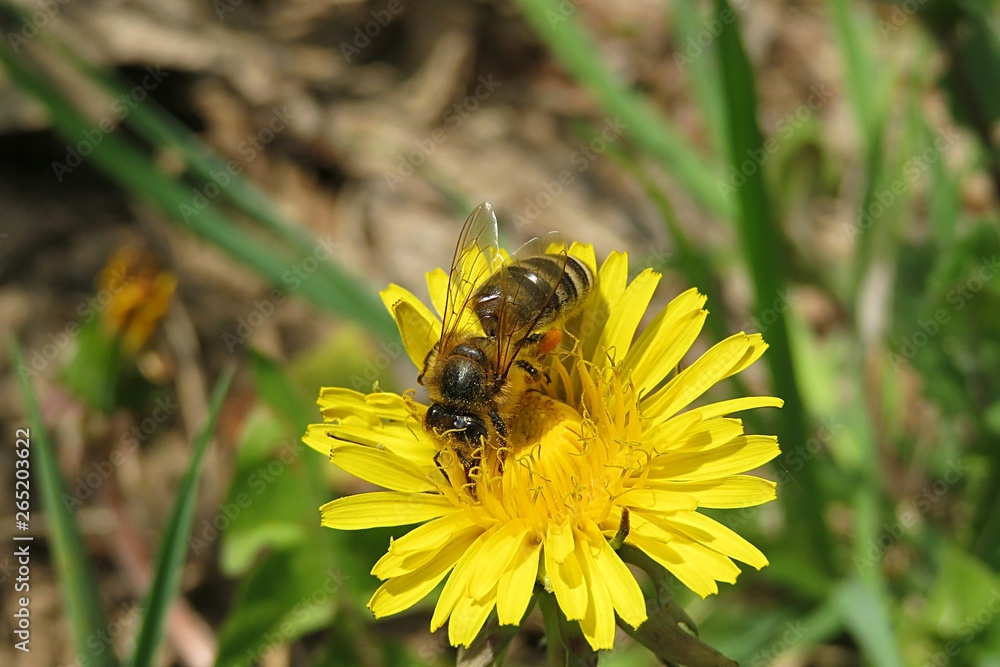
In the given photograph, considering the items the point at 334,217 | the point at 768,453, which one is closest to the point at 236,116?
the point at 334,217

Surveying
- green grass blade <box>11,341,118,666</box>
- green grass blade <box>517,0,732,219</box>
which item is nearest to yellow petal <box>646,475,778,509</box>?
green grass blade <box>11,341,118,666</box>

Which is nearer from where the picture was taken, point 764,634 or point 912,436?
point 764,634

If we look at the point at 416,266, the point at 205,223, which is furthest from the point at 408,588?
the point at 416,266

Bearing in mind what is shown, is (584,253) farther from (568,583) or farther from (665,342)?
(568,583)

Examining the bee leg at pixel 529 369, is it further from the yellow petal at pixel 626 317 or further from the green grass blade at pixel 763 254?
the green grass blade at pixel 763 254

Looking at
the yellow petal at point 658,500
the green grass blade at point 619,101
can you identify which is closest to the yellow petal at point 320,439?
Result: the yellow petal at point 658,500

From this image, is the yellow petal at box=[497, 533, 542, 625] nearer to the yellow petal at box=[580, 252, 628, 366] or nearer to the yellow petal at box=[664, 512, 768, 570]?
the yellow petal at box=[664, 512, 768, 570]

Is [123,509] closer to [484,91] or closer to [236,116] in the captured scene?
[236,116]
